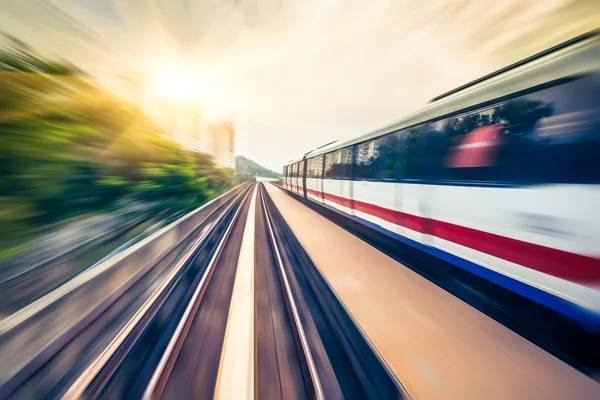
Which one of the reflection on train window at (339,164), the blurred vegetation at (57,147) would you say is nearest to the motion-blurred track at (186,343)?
the blurred vegetation at (57,147)

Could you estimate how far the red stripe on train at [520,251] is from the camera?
241 centimetres

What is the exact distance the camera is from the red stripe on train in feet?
7.91

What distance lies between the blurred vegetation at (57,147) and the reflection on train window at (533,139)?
6.27m

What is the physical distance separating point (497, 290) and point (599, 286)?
1.43 metres

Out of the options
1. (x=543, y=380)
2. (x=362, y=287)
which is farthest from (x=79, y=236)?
(x=543, y=380)

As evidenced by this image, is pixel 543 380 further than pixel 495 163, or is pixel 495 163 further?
pixel 495 163

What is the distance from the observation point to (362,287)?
171 inches

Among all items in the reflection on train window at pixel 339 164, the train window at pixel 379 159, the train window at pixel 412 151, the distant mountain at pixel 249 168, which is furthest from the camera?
the distant mountain at pixel 249 168

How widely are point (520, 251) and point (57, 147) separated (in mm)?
6552

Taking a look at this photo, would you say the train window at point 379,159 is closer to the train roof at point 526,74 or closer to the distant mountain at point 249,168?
the train roof at point 526,74

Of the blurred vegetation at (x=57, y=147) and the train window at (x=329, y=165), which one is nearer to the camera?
the blurred vegetation at (x=57, y=147)

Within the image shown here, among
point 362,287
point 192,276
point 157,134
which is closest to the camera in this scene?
point 362,287

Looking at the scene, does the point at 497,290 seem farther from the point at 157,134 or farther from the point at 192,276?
the point at 157,134

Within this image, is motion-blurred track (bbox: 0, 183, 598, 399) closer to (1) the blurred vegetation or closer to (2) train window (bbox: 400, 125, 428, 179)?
(1) the blurred vegetation
